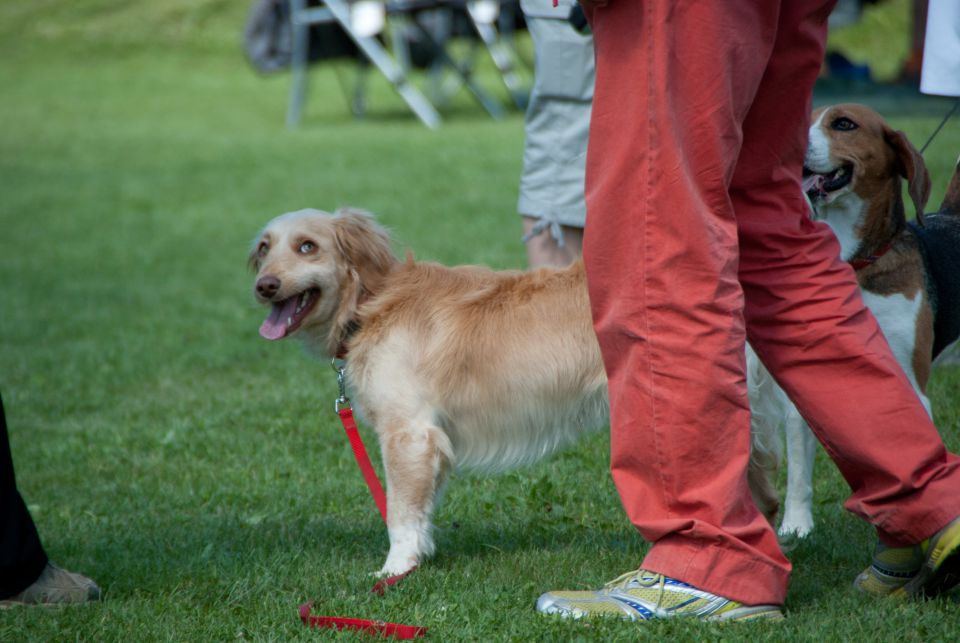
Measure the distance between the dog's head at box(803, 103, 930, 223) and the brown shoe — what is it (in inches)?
93.7

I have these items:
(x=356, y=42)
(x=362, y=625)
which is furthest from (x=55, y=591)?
(x=356, y=42)

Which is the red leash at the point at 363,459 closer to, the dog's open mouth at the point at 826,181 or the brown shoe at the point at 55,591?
the brown shoe at the point at 55,591

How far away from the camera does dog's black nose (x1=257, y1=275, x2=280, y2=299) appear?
3.62 m

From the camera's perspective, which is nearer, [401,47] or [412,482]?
[412,482]

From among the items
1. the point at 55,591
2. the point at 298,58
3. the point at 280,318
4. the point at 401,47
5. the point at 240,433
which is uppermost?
the point at 280,318

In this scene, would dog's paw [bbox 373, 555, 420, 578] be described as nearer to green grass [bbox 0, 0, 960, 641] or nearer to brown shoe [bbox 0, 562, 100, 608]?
green grass [bbox 0, 0, 960, 641]

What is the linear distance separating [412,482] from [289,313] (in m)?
0.67

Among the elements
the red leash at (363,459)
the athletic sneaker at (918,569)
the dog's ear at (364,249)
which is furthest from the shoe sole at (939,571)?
the dog's ear at (364,249)

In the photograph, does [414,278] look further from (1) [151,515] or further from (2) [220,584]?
(1) [151,515]

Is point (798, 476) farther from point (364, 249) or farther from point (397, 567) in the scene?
point (364, 249)

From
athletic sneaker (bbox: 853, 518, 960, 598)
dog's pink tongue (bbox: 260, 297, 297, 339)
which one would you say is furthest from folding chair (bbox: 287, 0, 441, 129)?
athletic sneaker (bbox: 853, 518, 960, 598)

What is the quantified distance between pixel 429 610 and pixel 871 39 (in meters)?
19.9

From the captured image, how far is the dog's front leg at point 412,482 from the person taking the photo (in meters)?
3.52

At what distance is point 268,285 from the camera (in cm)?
363
